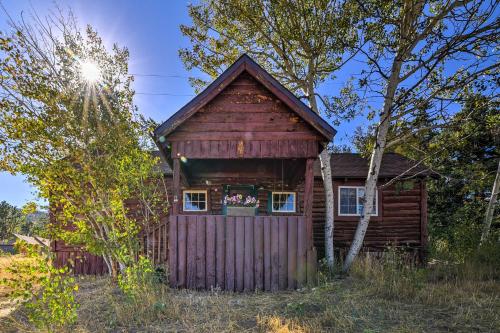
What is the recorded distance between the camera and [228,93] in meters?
8.68

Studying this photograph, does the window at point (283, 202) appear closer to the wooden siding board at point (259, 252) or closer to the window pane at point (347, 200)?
the window pane at point (347, 200)

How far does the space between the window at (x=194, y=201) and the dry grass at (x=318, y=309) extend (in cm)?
533

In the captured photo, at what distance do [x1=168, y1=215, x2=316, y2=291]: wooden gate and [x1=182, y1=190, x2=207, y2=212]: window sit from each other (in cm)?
498

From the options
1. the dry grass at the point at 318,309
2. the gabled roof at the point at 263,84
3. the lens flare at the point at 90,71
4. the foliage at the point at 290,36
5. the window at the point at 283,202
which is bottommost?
the dry grass at the point at 318,309

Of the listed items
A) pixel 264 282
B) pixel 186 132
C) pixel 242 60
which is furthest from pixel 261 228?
pixel 242 60

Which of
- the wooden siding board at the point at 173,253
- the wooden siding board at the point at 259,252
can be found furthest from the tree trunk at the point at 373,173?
the wooden siding board at the point at 173,253

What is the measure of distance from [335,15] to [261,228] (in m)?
7.61

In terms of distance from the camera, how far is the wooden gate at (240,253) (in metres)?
8.19

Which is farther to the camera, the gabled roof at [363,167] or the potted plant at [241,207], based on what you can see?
the gabled roof at [363,167]

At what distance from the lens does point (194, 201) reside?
43.9ft

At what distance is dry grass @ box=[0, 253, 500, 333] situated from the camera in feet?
17.7

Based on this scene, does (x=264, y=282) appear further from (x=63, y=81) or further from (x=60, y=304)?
(x=63, y=81)

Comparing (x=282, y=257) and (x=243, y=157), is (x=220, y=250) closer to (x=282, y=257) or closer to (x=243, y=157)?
(x=282, y=257)

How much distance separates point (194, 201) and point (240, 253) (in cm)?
553
